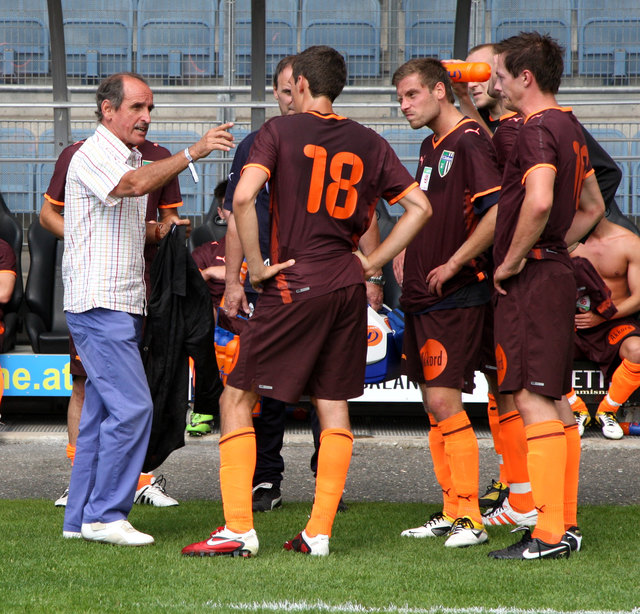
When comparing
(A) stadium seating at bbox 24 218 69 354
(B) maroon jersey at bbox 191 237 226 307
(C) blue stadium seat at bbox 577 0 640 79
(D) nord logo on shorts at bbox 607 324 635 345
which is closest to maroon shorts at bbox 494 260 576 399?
(D) nord logo on shorts at bbox 607 324 635 345

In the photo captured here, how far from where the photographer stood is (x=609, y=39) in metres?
8.82

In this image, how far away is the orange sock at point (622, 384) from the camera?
7.15 metres

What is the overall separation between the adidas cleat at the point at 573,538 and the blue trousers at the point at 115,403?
1.82m

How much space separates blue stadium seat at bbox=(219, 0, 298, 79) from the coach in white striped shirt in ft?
15.9

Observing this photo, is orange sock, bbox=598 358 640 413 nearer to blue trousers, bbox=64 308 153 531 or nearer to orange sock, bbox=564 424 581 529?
orange sock, bbox=564 424 581 529

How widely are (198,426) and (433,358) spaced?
3.37m

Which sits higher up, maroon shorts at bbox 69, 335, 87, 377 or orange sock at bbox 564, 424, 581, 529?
maroon shorts at bbox 69, 335, 87, 377

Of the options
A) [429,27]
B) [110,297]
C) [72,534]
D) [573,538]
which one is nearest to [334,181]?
[110,297]

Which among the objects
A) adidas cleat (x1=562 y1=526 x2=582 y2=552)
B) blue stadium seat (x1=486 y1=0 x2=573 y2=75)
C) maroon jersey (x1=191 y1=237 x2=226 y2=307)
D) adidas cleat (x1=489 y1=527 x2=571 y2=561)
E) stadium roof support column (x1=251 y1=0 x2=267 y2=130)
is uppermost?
blue stadium seat (x1=486 y1=0 x2=573 y2=75)

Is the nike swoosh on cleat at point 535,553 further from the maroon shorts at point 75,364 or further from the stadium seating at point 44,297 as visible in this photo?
the stadium seating at point 44,297

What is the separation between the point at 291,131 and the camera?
149 inches

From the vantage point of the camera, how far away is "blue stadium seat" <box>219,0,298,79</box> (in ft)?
29.0

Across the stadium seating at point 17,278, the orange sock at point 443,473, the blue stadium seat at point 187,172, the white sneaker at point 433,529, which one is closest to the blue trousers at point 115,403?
the white sneaker at point 433,529

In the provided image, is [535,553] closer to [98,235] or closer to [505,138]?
[505,138]
